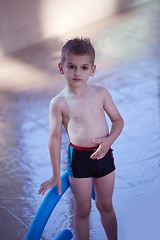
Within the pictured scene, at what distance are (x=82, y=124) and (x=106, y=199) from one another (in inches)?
14.1

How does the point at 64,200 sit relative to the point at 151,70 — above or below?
below

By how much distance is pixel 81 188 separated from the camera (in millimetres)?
1697

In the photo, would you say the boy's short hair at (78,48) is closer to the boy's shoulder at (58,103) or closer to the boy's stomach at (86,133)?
the boy's shoulder at (58,103)

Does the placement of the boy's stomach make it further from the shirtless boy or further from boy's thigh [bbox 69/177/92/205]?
boy's thigh [bbox 69/177/92/205]

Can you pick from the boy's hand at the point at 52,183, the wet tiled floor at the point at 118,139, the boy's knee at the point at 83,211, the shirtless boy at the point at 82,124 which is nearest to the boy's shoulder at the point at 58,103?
the shirtless boy at the point at 82,124

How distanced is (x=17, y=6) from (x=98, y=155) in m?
3.68

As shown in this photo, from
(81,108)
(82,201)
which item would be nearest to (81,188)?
(82,201)

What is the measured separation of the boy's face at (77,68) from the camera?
1559 mm

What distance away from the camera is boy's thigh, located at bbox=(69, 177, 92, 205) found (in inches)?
66.6

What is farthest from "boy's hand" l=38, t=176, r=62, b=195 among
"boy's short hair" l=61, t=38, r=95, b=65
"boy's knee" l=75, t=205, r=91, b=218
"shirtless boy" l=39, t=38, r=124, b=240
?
"boy's short hair" l=61, t=38, r=95, b=65

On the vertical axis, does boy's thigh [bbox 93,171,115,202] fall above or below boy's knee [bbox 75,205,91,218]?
above

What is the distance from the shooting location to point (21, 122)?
11.0 ft

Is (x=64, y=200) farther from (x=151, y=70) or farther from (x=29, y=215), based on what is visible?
(x=151, y=70)

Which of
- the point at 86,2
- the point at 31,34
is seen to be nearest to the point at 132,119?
the point at 31,34
